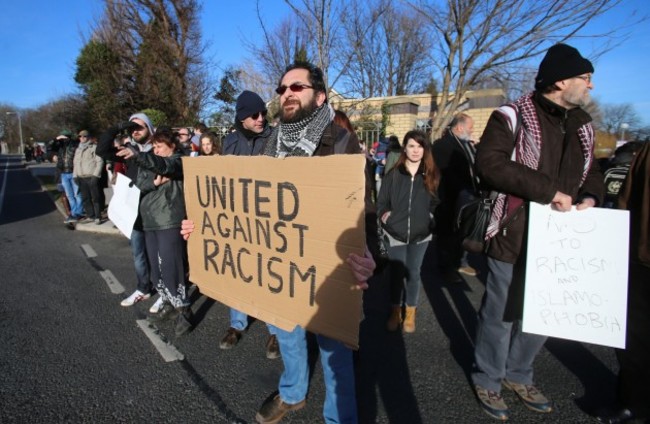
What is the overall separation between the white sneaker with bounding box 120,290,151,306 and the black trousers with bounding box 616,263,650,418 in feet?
14.1

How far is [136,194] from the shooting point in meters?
3.26

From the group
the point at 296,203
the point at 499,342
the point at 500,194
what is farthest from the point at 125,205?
the point at 499,342

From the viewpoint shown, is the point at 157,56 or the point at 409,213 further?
the point at 157,56

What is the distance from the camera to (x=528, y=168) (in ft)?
6.34

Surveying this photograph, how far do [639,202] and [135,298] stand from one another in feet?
14.7

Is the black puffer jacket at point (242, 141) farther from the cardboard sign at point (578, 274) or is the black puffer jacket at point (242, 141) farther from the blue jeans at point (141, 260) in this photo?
the cardboard sign at point (578, 274)

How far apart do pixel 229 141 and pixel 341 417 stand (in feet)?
7.31

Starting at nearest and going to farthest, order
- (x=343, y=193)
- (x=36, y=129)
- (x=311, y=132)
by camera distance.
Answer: (x=343, y=193)
(x=311, y=132)
(x=36, y=129)

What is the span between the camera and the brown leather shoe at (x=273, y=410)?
87.6 inches

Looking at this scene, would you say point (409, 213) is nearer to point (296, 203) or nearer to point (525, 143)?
point (525, 143)

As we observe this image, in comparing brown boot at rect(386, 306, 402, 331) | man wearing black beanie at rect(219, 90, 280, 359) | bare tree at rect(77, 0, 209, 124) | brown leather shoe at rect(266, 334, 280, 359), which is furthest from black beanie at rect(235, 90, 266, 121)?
bare tree at rect(77, 0, 209, 124)

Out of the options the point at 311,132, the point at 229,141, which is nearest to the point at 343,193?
the point at 311,132

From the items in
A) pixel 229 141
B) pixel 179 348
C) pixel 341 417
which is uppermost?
pixel 229 141

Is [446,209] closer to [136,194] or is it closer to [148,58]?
[136,194]
